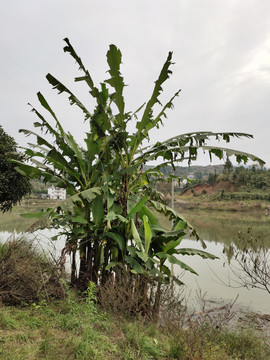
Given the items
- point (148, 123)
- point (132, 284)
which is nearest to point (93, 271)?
point (132, 284)

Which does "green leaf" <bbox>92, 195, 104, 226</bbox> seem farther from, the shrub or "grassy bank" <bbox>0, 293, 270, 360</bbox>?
"grassy bank" <bbox>0, 293, 270, 360</bbox>

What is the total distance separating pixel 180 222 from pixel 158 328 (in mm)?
1547

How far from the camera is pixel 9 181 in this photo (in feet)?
22.0

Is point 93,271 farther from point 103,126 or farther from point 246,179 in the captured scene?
point 246,179

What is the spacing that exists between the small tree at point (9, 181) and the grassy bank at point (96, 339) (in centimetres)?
390

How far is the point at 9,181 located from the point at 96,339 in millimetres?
4999

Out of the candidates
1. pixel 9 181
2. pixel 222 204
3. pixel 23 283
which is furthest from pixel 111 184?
pixel 222 204

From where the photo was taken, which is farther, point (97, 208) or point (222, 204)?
point (222, 204)

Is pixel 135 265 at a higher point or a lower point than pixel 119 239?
lower

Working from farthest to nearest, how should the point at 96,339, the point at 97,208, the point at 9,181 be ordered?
the point at 9,181
the point at 97,208
the point at 96,339

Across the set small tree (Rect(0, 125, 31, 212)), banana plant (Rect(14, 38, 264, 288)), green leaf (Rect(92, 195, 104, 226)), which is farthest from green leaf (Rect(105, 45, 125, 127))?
small tree (Rect(0, 125, 31, 212))

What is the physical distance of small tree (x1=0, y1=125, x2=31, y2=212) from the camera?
662 centimetres

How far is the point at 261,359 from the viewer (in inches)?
113

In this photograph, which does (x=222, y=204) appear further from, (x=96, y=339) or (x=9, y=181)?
(x=96, y=339)
